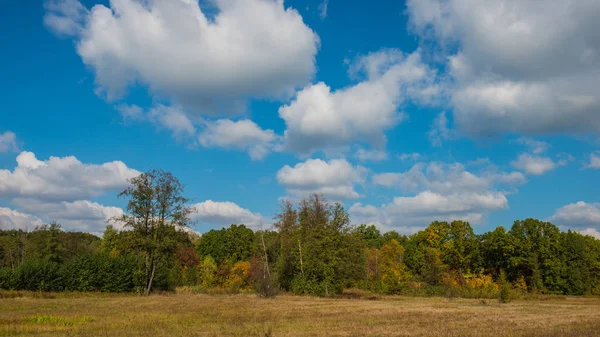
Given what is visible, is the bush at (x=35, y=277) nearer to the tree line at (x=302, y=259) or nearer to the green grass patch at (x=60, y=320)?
the tree line at (x=302, y=259)

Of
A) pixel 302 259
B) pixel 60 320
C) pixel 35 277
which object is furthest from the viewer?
pixel 302 259

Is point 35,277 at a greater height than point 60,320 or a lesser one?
greater

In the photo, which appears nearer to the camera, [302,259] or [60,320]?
[60,320]

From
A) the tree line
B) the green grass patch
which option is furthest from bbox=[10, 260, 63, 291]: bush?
the green grass patch

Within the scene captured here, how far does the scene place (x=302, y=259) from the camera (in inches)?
2190

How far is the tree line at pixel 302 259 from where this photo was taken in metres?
51.3

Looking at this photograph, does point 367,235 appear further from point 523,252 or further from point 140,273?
point 140,273

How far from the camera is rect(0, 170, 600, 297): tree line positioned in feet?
168

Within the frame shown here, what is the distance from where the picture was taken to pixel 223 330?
18.7m

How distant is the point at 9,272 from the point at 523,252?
77.3 meters

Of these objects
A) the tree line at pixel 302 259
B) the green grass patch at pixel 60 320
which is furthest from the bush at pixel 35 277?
the green grass patch at pixel 60 320

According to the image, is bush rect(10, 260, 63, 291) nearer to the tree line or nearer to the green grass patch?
the tree line

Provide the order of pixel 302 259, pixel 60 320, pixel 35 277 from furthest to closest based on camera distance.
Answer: pixel 302 259, pixel 35 277, pixel 60 320

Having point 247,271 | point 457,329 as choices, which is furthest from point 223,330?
point 247,271
